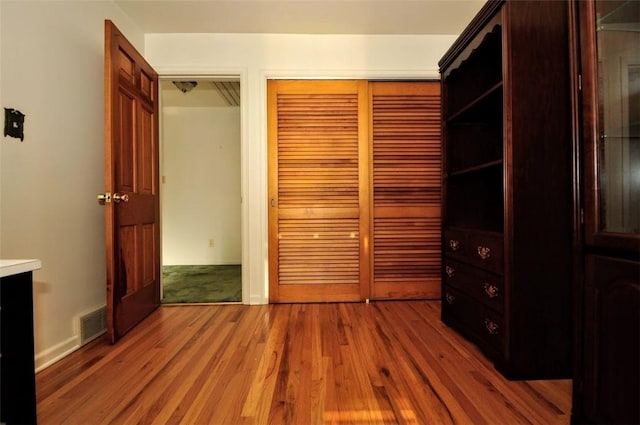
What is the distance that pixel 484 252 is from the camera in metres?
1.61

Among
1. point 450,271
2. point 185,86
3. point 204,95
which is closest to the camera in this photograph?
point 450,271

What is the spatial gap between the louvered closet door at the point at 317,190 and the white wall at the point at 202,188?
2101 mm

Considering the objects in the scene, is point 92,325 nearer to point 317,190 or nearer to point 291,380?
point 291,380

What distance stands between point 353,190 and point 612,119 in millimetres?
1793

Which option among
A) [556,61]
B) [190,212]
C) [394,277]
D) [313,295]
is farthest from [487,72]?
[190,212]

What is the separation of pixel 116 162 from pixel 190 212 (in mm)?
2807

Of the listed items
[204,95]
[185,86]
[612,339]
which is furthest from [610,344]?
[204,95]

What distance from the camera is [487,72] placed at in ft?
6.40

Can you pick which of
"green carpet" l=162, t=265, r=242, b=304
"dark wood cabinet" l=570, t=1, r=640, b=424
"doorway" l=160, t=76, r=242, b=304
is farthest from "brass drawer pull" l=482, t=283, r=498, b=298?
"doorway" l=160, t=76, r=242, b=304

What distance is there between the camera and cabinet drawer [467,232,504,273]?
4.87ft

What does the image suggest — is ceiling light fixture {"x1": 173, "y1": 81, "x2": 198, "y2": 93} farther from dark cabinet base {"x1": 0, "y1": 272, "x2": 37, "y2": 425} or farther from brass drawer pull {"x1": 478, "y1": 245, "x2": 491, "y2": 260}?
brass drawer pull {"x1": 478, "y1": 245, "x2": 491, "y2": 260}

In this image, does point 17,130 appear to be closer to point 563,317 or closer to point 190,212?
point 563,317

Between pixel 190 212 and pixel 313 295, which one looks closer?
pixel 313 295

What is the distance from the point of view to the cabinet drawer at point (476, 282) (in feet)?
4.92
